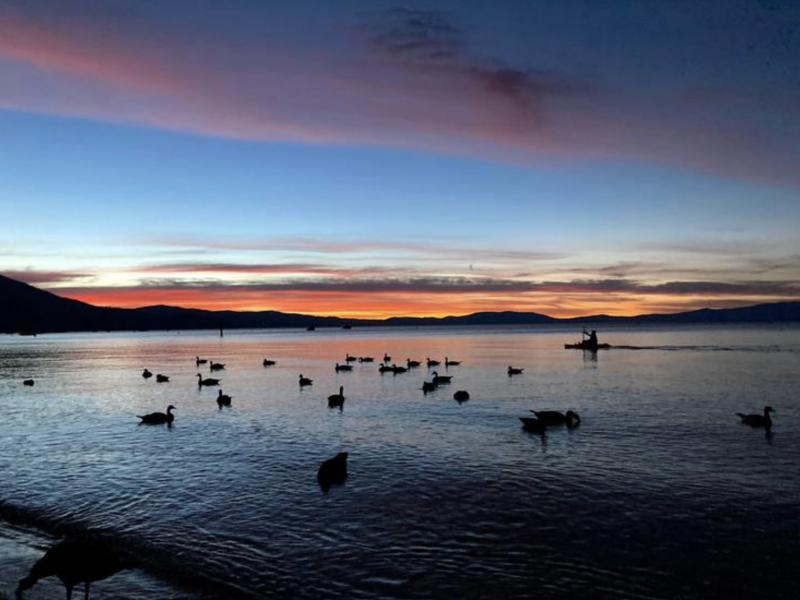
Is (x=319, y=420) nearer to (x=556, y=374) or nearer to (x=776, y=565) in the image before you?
(x=776, y=565)

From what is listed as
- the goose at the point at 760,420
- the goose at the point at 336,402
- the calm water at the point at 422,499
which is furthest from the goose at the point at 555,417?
the goose at the point at 336,402

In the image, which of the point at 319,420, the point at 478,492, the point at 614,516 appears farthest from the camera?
the point at 319,420

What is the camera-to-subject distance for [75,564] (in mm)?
11875

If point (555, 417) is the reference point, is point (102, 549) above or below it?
above

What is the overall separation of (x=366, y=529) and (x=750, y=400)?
115ft

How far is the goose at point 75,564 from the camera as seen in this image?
11.9 metres

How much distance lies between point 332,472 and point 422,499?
398 cm

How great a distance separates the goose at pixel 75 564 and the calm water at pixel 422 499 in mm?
969

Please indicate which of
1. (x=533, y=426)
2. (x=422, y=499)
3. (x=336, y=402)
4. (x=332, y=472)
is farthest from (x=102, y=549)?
(x=336, y=402)

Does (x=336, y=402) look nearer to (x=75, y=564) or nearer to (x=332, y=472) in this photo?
(x=332, y=472)

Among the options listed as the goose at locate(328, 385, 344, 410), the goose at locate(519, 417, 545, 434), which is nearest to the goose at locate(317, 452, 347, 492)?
the goose at locate(519, 417, 545, 434)

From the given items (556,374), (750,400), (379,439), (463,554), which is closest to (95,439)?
(379,439)

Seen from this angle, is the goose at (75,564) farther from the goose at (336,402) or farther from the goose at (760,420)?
the goose at (760,420)

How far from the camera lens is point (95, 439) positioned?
29203 mm
